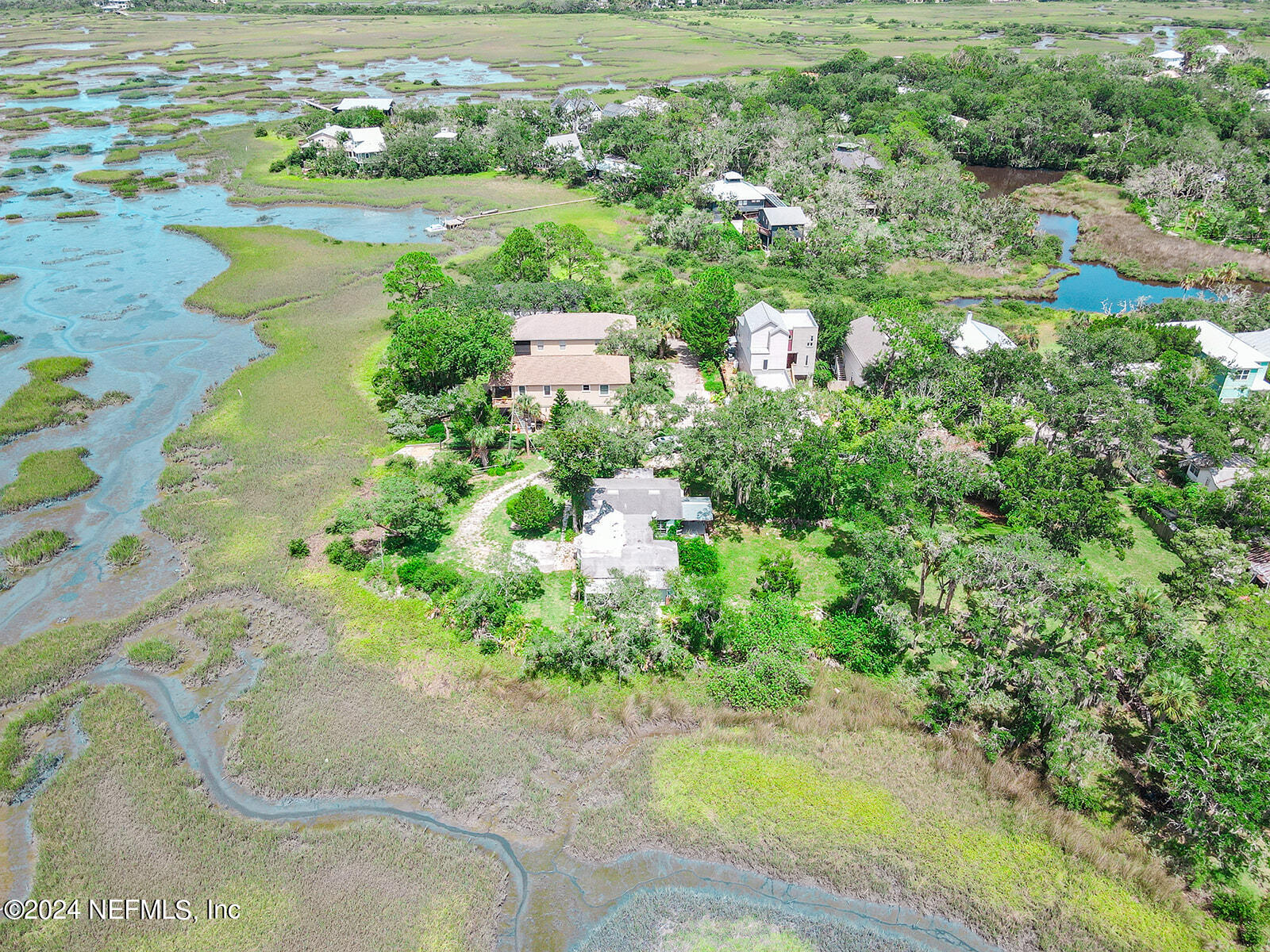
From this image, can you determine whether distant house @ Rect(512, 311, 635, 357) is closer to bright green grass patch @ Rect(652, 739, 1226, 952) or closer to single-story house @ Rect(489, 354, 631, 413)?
single-story house @ Rect(489, 354, 631, 413)

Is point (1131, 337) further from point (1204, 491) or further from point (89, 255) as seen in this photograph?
point (89, 255)

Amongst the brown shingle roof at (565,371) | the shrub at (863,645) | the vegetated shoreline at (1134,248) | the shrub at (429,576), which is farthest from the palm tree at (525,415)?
the vegetated shoreline at (1134,248)

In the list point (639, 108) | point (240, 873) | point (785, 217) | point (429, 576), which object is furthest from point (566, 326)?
point (639, 108)

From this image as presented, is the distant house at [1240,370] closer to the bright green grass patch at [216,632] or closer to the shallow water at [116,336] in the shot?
the bright green grass patch at [216,632]

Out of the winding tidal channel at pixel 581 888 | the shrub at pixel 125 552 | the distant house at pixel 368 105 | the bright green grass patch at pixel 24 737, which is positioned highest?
the distant house at pixel 368 105

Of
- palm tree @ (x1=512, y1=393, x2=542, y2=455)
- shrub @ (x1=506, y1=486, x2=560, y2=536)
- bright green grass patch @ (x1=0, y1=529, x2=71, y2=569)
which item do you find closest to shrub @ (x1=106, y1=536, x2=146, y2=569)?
bright green grass patch @ (x1=0, y1=529, x2=71, y2=569)

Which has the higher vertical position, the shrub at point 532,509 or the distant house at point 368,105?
the distant house at point 368,105
